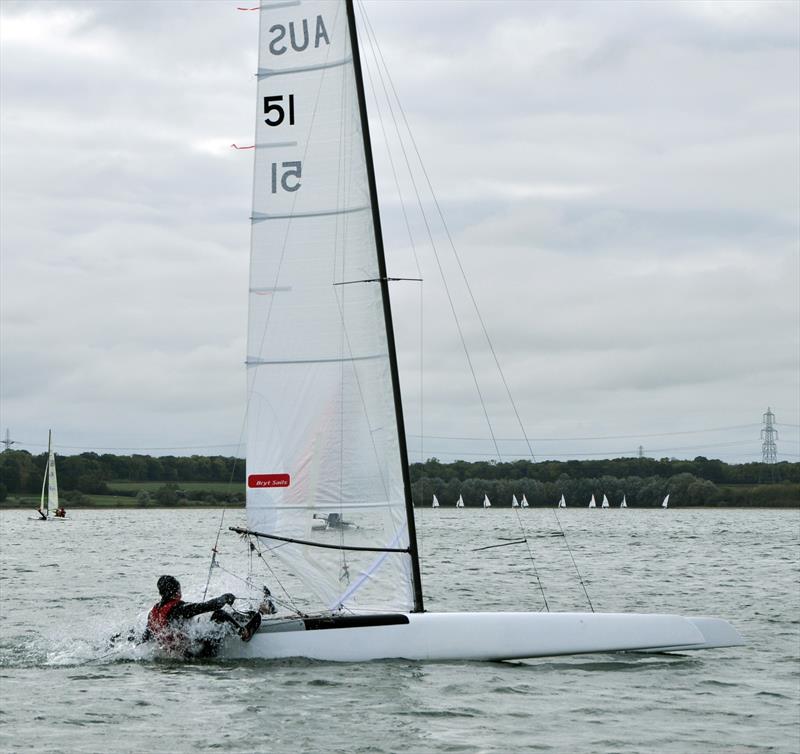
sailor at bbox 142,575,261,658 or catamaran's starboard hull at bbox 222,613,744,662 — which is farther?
sailor at bbox 142,575,261,658

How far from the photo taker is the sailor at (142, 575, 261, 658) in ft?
50.3

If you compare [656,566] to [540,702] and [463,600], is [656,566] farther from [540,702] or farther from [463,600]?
[540,702]

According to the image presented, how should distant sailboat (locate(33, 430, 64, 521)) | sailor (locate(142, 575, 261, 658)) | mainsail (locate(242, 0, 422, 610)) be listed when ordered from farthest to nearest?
distant sailboat (locate(33, 430, 64, 521))
mainsail (locate(242, 0, 422, 610))
sailor (locate(142, 575, 261, 658))

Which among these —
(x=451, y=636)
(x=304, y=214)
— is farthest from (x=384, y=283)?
(x=451, y=636)

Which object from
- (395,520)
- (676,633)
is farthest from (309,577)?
(676,633)

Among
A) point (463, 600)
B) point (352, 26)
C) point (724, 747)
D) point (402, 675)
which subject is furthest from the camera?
point (463, 600)

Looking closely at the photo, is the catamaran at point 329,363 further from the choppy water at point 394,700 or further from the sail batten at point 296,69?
the choppy water at point 394,700

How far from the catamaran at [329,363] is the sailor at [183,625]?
0.70 feet

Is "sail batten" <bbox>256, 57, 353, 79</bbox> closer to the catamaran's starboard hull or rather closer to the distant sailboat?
the catamaran's starboard hull

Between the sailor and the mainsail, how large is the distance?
1.05 metres

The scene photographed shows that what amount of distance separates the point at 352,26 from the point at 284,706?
8.04 m

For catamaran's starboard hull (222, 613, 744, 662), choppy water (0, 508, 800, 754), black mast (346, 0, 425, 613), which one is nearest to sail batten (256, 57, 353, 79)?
black mast (346, 0, 425, 613)

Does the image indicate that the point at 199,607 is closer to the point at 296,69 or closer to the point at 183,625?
the point at 183,625

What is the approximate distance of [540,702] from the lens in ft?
45.2
